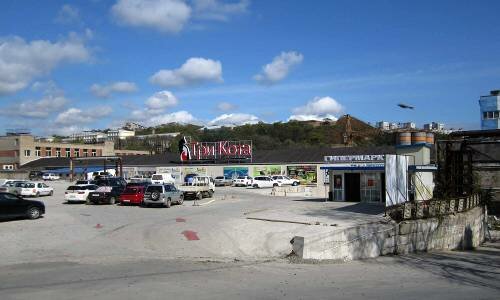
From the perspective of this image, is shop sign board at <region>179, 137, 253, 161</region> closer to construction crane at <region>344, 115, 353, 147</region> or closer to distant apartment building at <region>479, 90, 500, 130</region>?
distant apartment building at <region>479, 90, 500, 130</region>

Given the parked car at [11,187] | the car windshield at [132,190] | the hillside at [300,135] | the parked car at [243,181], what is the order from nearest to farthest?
the car windshield at [132,190]
the parked car at [11,187]
the parked car at [243,181]
the hillside at [300,135]

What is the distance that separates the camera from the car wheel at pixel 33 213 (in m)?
26.5

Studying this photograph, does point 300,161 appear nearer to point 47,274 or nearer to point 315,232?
point 315,232

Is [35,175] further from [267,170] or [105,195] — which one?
[105,195]

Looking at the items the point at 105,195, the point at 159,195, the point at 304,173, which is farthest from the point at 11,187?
the point at 304,173

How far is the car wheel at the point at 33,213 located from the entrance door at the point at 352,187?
2142 centimetres

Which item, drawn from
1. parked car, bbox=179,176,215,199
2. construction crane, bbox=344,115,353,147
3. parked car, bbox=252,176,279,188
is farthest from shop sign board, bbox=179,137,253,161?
construction crane, bbox=344,115,353,147

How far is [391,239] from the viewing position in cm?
2116

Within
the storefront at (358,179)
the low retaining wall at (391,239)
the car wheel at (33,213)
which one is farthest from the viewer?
the storefront at (358,179)

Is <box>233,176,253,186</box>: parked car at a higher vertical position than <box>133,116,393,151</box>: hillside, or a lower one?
lower

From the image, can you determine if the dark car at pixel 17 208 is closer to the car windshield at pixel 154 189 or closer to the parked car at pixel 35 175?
the car windshield at pixel 154 189

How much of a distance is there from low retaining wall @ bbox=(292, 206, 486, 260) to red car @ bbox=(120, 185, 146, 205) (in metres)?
20.2

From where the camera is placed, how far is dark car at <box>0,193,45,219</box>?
82.9ft

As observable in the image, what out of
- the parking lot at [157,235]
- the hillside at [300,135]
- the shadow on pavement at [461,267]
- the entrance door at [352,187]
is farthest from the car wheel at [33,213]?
the hillside at [300,135]
